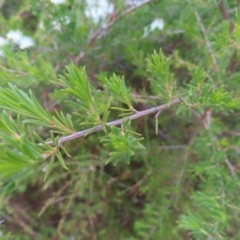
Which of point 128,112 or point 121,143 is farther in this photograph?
point 128,112

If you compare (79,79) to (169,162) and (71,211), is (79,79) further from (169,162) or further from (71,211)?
(71,211)

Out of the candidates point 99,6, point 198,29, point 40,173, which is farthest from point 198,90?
point 40,173

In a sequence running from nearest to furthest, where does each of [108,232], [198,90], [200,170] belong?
[198,90], [200,170], [108,232]

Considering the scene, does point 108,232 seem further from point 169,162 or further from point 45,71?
point 45,71

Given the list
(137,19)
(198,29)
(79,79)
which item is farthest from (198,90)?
(137,19)

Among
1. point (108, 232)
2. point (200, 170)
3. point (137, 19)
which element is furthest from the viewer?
point (108, 232)

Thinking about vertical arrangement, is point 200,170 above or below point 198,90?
below

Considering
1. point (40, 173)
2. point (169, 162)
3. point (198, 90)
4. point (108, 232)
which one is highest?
point (198, 90)

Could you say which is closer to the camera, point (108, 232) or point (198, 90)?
point (198, 90)
